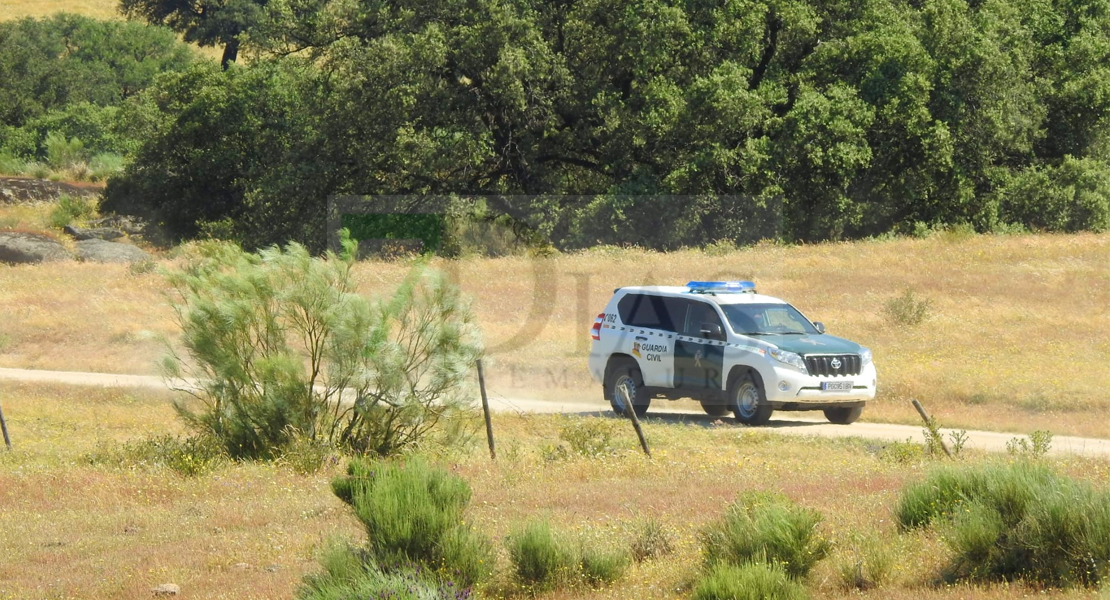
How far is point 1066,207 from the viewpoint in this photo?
41.6 metres

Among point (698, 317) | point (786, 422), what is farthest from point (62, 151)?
point (786, 422)

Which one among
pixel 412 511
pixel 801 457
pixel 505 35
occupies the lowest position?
pixel 801 457

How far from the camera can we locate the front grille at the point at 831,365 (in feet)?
53.8

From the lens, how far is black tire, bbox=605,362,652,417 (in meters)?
18.0

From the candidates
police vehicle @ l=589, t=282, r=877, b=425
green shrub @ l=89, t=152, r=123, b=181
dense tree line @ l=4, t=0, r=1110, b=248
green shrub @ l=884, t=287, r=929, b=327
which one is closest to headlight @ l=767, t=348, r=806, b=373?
police vehicle @ l=589, t=282, r=877, b=425

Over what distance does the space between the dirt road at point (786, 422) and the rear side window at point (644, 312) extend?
1504mm

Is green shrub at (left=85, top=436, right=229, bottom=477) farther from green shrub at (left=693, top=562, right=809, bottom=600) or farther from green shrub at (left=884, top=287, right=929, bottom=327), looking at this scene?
green shrub at (left=884, top=287, right=929, bottom=327)

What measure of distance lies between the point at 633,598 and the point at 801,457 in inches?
270

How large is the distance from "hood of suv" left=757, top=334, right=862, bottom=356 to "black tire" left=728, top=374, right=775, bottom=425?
2.13 ft

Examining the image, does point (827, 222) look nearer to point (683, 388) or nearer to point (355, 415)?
point (683, 388)

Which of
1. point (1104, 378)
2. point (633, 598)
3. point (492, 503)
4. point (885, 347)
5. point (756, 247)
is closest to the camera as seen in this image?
point (633, 598)

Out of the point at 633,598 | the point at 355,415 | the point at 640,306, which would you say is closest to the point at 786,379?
the point at 640,306

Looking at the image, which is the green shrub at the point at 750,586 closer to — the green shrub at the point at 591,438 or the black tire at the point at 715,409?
the green shrub at the point at 591,438

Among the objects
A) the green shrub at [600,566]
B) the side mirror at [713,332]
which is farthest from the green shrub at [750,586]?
the side mirror at [713,332]
